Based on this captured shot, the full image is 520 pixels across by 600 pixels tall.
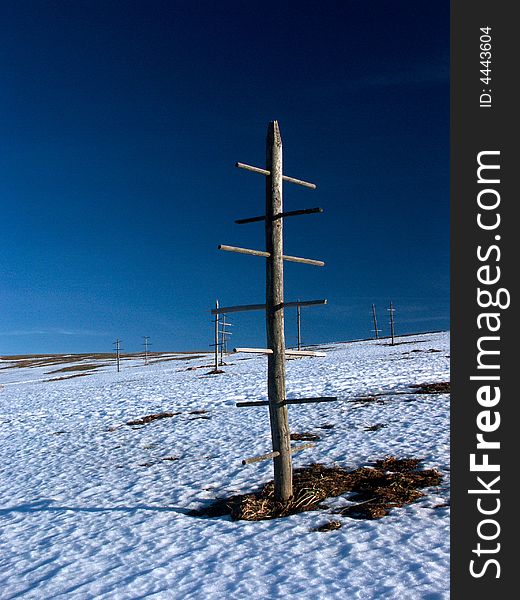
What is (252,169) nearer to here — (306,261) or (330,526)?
(306,261)

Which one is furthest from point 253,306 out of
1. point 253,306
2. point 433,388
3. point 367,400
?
point 433,388

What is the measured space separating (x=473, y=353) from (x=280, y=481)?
511 cm

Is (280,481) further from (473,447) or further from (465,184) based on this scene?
(465,184)

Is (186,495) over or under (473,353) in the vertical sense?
under

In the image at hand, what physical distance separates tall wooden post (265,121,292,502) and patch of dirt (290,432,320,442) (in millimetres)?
4960

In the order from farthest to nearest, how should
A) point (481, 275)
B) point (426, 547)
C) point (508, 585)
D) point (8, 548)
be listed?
point (8, 548) → point (426, 547) → point (481, 275) → point (508, 585)

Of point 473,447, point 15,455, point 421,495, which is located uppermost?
point 473,447

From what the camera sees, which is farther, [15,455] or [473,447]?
[15,455]

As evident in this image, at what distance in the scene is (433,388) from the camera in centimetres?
2088

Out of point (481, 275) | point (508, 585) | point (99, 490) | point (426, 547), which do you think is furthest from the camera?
point (99, 490)

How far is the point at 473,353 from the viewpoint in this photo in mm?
5961

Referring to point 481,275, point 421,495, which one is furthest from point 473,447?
point 421,495

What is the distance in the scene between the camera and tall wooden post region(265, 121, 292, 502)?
9656 mm

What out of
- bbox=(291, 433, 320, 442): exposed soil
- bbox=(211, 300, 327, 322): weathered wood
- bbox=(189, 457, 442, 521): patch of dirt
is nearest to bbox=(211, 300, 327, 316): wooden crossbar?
bbox=(211, 300, 327, 322): weathered wood
